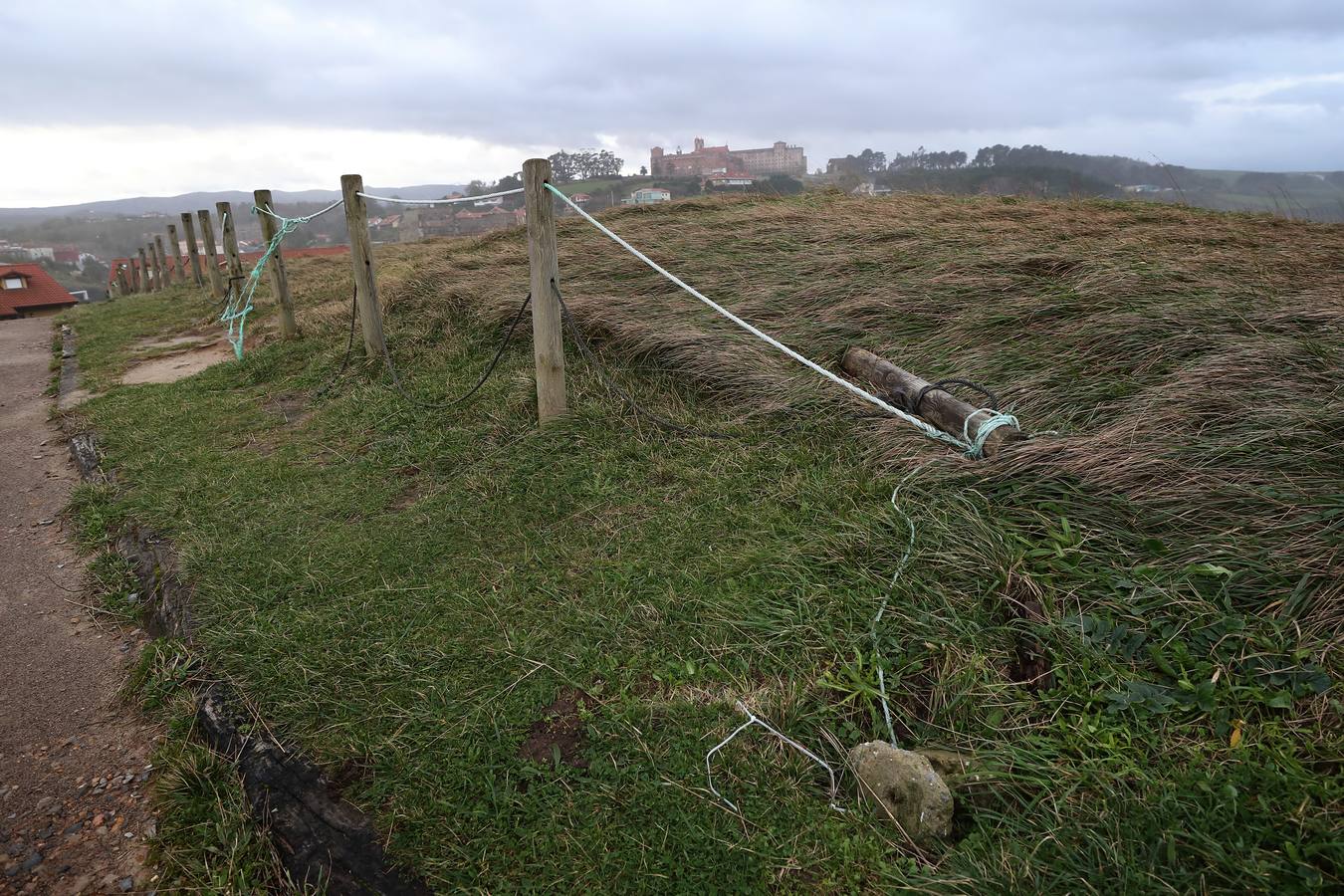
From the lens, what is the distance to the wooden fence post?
21.4 meters

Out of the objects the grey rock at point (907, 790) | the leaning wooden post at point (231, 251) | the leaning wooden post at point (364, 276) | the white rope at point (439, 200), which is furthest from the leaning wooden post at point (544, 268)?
the leaning wooden post at point (231, 251)

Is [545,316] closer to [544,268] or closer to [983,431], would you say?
[544,268]

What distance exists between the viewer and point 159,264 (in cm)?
2238

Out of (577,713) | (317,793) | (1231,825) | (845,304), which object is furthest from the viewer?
(845,304)

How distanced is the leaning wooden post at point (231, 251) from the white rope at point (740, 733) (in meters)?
8.91

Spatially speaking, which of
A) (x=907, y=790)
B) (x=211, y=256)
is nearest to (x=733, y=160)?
(x=211, y=256)

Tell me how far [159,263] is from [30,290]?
17.2 metres

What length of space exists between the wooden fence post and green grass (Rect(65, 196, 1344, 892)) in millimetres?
20679

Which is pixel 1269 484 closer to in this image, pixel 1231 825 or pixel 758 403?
pixel 1231 825

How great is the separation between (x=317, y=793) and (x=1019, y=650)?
2.19 metres

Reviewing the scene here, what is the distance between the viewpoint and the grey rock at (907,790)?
1.87 metres

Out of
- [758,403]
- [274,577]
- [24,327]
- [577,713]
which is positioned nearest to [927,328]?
[758,403]

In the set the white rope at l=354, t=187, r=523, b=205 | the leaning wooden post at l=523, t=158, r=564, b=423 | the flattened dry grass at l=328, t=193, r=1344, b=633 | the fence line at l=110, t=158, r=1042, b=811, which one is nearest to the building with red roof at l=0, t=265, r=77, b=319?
the fence line at l=110, t=158, r=1042, b=811

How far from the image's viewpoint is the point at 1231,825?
159 cm
